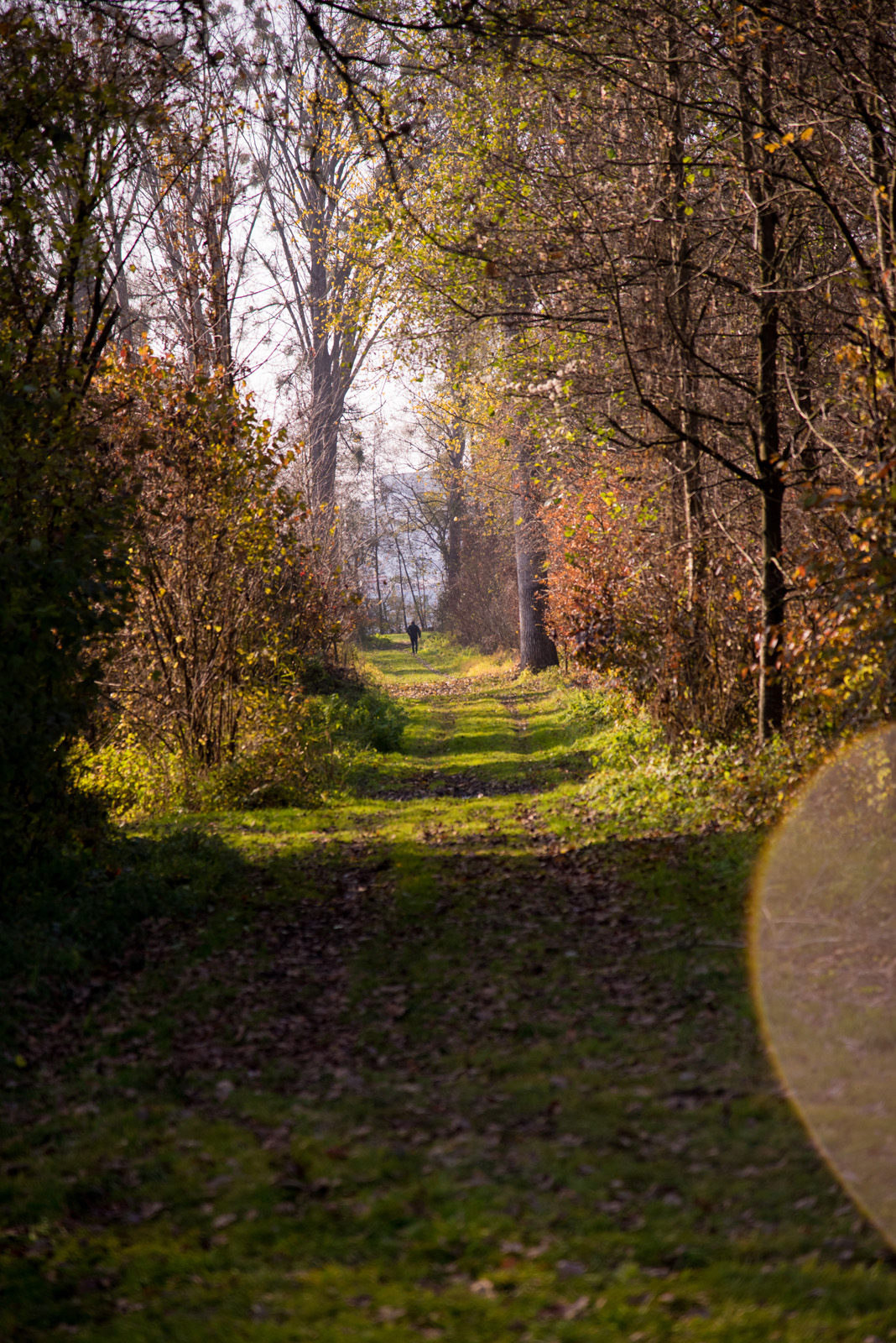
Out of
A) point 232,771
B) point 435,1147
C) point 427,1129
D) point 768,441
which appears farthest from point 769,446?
point 435,1147

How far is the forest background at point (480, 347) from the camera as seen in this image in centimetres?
731

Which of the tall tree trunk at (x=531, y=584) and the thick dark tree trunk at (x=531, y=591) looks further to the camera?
the thick dark tree trunk at (x=531, y=591)

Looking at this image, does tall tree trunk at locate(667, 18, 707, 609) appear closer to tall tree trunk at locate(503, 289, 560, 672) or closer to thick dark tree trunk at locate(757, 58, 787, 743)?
thick dark tree trunk at locate(757, 58, 787, 743)

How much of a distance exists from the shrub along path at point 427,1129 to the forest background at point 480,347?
1.95 meters

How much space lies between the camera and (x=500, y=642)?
34406 millimetres

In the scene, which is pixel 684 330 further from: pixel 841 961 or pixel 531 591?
pixel 531 591

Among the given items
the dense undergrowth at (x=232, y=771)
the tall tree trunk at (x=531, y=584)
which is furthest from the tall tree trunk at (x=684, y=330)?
the tall tree trunk at (x=531, y=584)

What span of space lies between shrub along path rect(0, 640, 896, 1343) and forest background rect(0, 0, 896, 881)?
1951mm

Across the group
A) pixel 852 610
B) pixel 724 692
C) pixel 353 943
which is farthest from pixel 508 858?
pixel 852 610

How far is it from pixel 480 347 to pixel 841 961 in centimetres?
1376

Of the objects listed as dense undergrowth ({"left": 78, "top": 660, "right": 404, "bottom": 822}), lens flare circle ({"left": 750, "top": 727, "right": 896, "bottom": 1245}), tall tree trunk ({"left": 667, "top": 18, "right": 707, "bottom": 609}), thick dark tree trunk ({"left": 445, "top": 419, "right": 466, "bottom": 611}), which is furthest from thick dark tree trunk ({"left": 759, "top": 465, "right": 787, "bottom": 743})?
thick dark tree trunk ({"left": 445, "top": 419, "right": 466, "bottom": 611})

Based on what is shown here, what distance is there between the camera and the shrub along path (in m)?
3.47

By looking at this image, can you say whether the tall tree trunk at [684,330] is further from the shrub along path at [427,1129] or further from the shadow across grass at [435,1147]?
the shadow across grass at [435,1147]

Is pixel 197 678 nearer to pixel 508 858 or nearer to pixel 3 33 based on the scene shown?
pixel 508 858
